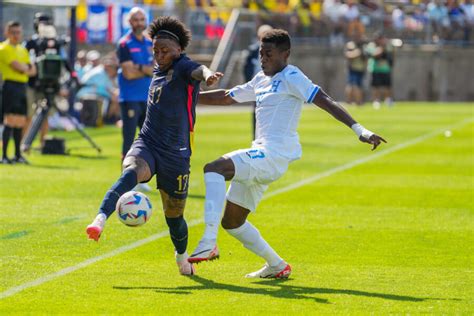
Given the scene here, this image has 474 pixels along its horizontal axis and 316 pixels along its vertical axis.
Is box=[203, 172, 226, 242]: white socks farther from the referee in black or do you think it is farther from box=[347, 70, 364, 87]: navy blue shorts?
box=[347, 70, 364, 87]: navy blue shorts

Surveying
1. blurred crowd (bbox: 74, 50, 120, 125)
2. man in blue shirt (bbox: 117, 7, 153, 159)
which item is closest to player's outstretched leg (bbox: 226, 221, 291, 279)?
man in blue shirt (bbox: 117, 7, 153, 159)

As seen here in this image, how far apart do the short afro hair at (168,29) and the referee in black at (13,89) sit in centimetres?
1002

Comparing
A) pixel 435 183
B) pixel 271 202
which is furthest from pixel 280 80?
pixel 435 183

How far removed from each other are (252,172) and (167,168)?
0.69 meters

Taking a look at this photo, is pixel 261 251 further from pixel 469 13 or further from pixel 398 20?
pixel 469 13

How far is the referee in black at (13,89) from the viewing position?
747 inches

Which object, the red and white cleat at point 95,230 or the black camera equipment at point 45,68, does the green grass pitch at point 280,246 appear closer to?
the red and white cleat at point 95,230

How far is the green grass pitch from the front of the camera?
8297mm

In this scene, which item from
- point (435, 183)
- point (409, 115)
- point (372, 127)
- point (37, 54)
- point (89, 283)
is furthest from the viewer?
point (409, 115)

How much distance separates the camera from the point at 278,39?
9.06m

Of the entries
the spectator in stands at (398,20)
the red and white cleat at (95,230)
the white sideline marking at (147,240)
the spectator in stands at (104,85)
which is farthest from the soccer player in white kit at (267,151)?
the spectator in stands at (398,20)

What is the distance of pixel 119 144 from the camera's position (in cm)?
2388

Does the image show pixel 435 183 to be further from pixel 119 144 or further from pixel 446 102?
pixel 446 102

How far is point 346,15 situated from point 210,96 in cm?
3558
